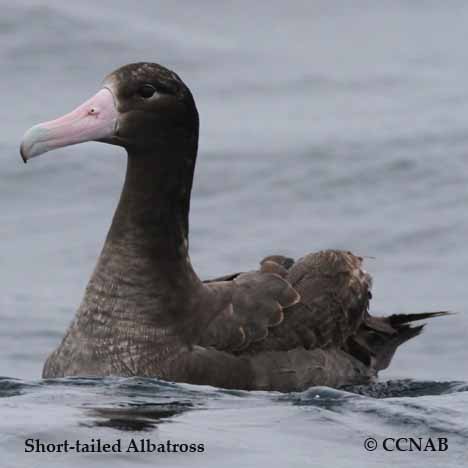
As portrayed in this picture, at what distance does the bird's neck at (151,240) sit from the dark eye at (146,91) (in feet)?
1.13

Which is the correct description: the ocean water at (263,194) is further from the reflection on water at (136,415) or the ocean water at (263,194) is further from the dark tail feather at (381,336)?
the dark tail feather at (381,336)

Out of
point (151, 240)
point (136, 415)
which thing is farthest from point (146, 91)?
point (136, 415)

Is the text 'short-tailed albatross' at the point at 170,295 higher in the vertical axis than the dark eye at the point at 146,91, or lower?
lower

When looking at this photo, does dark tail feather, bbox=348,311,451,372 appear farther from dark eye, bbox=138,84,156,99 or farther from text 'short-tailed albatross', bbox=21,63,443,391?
dark eye, bbox=138,84,156,99

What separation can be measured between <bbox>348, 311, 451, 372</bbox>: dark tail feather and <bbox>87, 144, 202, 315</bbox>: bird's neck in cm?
129

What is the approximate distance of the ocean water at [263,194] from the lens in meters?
8.88

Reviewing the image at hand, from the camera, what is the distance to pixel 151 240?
10898 mm

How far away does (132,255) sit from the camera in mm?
10805

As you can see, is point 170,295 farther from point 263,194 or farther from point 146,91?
point 263,194

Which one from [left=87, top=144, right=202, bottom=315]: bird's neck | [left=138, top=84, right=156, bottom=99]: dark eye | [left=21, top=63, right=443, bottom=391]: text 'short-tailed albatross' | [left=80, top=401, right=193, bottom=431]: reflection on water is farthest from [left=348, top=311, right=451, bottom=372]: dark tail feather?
[left=80, top=401, right=193, bottom=431]: reflection on water

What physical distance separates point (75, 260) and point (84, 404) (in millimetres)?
7157

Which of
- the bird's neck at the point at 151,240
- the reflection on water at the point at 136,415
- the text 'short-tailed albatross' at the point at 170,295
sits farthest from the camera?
the bird's neck at the point at 151,240

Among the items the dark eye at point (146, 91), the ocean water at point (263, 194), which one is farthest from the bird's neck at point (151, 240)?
the ocean water at point (263, 194)

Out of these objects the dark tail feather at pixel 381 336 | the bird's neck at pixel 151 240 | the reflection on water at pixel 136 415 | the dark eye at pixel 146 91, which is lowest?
the reflection on water at pixel 136 415
